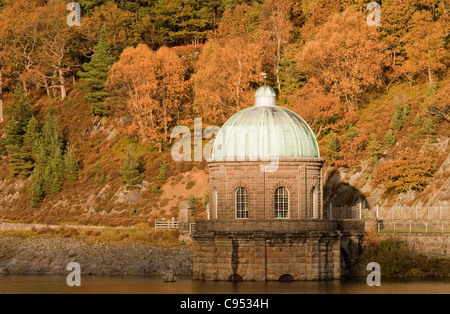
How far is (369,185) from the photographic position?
9481 cm

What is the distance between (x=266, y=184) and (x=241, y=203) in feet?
7.15

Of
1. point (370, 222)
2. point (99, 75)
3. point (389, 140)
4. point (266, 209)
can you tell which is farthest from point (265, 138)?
point (99, 75)

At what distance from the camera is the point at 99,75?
5089 inches

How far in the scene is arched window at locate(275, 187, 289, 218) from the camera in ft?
224

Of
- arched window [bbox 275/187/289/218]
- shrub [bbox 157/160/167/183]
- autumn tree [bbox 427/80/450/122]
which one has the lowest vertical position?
arched window [bbox 275/187/289/218]

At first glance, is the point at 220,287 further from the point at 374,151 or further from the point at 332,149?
the point at 332,149

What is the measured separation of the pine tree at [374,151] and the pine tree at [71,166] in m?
37.1

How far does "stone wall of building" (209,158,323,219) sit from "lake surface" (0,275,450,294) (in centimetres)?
499

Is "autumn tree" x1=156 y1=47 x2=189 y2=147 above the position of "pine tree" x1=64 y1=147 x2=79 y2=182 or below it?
above

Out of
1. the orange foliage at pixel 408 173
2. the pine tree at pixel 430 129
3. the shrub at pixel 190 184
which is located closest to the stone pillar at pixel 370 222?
the orange foliage at pixel 408 173

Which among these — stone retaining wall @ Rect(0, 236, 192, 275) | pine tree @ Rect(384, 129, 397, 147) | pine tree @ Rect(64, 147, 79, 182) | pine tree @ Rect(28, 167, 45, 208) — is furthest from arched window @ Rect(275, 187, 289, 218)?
pine tree @ Rect(64, 147, 79, 182)

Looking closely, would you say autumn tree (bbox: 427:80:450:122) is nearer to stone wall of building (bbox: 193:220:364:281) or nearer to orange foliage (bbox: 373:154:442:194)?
orange foliage (bbox: 373:154:442:194)

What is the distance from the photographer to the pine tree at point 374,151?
9681cm

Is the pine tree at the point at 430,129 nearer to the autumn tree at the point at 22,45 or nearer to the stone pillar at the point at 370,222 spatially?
the stone pillar at the point at 370,222
